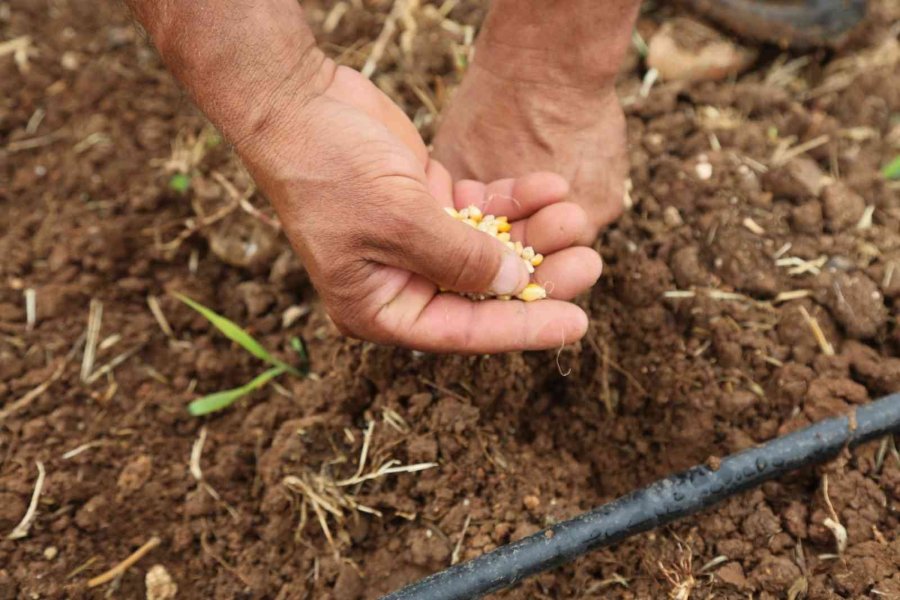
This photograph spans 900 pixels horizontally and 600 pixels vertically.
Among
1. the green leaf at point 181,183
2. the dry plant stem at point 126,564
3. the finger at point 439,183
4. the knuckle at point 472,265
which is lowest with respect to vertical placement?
the dry plant stem at point 126,564

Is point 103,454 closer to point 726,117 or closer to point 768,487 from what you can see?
point 768,487

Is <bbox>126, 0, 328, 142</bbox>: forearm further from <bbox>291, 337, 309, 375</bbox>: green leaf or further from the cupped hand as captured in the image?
<bbox>291, 337, 309, 375</bbox>: green leaf

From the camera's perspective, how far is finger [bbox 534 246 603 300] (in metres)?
1.68

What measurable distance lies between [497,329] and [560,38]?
804 millimetres

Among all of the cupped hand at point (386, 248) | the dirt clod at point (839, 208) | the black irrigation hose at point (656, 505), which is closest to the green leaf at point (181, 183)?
the cupped hand at point (386, 248)

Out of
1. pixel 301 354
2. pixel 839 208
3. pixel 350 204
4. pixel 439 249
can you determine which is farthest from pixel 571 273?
pixel 839 208

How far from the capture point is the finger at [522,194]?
5.88ft

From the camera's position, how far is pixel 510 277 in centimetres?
162

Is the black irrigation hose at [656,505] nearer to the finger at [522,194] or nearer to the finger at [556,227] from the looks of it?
the finger at [556,227]

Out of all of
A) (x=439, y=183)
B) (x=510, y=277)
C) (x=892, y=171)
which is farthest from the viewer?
(x=892, y=171)

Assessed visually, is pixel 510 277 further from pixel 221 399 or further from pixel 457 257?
pixel 221 399

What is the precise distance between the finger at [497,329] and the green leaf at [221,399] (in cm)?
52

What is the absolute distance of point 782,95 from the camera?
2.43 m

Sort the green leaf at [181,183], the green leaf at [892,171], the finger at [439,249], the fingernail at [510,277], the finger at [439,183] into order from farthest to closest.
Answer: the green leaf at [181,183] < the green leaf at [892,171] < the finger at [439,183] < the fingernail at [510,277] < the finger at [439,249]
